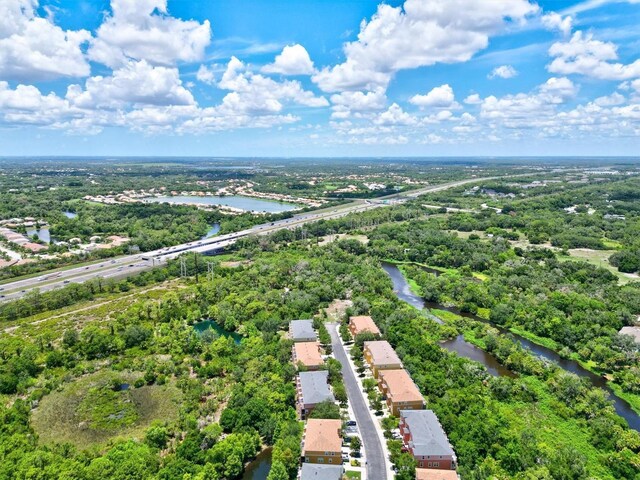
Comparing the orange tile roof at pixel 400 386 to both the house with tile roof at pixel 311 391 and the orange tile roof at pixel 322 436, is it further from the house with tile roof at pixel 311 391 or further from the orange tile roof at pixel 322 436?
the orange tile roof at pixel 322 436

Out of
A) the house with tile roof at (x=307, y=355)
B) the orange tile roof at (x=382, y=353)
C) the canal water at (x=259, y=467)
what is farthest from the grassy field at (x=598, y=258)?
the canal water at (x=259, y=467)

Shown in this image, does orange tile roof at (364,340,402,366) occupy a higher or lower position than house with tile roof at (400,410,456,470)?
higher

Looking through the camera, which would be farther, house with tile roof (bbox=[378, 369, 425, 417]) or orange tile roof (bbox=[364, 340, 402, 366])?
orange tile roof (bbox=[364, 340, 402, 366])

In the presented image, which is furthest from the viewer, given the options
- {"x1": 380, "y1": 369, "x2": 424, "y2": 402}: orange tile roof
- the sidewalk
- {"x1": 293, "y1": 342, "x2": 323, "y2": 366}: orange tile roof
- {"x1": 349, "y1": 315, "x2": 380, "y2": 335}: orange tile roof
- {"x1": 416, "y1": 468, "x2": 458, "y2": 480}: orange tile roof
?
{"x1": 349, "y1": 315, "x2": 380, "y2": 335}: orange tile roof

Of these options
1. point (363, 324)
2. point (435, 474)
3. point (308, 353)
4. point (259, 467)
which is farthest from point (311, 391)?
point (363, 324)

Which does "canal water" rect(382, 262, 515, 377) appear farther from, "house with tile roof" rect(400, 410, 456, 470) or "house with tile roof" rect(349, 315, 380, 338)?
"house with tile roof" rect(400, 410, 456, 470)

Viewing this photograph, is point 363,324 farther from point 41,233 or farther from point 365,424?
point 41,233

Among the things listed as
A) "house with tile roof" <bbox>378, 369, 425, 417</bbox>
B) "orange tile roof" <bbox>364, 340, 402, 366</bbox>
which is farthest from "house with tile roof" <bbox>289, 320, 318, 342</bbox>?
"house with tile roof" <bbox>378, 369, 425, 417</bbox>
